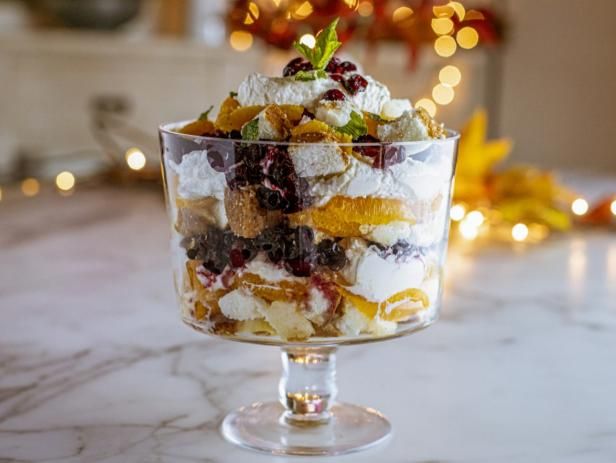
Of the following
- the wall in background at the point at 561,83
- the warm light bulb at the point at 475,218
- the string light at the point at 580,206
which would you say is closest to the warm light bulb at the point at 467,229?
the warm light bulb at the point at 475,218

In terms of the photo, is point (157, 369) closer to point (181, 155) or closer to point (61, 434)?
point (61, 434)

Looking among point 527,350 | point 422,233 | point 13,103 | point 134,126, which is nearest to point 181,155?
point 422,233

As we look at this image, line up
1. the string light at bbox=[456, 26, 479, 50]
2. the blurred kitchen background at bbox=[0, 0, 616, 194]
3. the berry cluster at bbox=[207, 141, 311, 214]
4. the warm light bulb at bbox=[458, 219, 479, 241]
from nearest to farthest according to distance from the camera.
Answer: the berry cluster at bbox=[207, 141, 311, 214]
the warm light bulb at bbox=[458, 219, 479, 241]
the blurred kitchen background at bbox=[0, 0, 616, 194]
the string light at bbox=[456, 26, 479, 50]

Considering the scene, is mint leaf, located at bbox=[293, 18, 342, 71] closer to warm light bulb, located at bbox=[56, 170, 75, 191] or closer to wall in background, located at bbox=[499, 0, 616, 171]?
warm light bulb, located at bbox=[56, 170, 75, 191]

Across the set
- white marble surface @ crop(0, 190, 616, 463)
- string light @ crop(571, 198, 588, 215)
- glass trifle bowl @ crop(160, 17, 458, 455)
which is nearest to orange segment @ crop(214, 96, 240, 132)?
glass trifle bowl @ crop(160, 17, 458, 455)

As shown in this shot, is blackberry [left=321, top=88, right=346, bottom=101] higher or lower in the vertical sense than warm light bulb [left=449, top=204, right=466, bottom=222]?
higher

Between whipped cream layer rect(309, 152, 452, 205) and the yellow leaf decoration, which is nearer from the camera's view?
whipped cream layer rect(309, 152, 452, 205)

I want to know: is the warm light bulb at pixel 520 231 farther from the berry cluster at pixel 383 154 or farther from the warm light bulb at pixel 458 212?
the berry cluster at pixel 383 154
